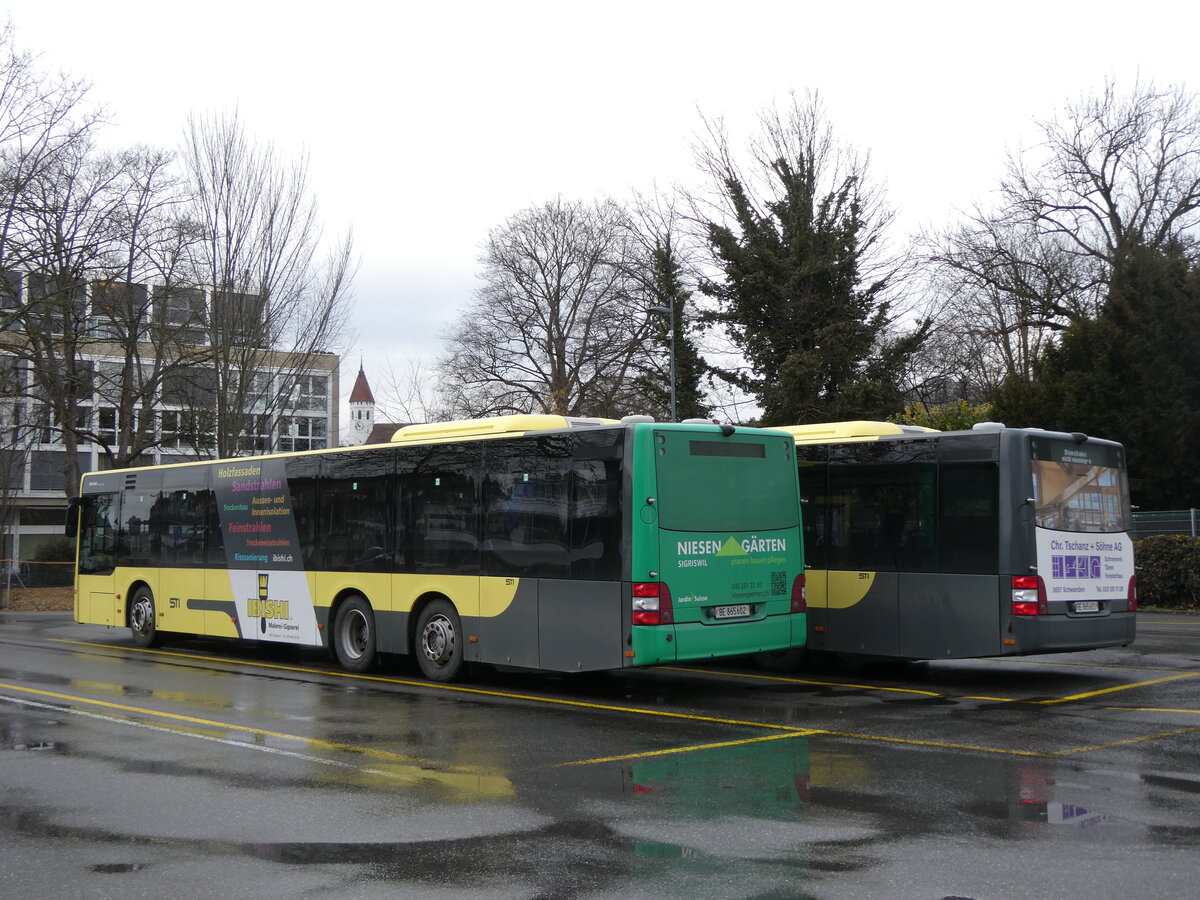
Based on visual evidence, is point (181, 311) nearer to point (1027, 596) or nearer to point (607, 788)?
point (1027, 596)

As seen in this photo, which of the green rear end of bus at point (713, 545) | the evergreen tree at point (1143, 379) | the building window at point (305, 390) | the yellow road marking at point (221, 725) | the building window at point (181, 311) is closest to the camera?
the yellow road marking at point (221, 725)

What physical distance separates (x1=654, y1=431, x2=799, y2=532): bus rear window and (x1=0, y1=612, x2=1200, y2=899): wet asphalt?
1.85 metres

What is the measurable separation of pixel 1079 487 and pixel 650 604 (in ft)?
16.8

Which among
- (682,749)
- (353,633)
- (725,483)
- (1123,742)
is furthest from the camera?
(353,633)

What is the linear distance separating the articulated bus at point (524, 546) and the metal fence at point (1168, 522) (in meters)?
15.6

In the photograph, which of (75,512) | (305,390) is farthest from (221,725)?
(305,390)

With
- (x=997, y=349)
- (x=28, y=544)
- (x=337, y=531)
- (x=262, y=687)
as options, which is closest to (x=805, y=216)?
(x=997, y=349)

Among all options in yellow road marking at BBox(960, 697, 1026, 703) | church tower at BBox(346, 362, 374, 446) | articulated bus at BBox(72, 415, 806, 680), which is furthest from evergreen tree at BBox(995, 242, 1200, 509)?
church tower at BBox(346, 362, 374, 446)

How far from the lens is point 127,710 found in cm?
1182

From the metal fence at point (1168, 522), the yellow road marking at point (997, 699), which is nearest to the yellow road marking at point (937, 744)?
the yellow road marking at point (997, 699)

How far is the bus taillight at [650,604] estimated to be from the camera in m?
11.8

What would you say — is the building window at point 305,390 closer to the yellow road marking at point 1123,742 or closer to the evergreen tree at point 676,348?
the evergreen tree at point 676,348

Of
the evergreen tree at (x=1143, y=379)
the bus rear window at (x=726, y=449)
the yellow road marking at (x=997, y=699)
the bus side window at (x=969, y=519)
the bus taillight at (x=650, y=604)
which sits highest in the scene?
the evergreen tree at (x=1143, y=379)

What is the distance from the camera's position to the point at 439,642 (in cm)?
1406
